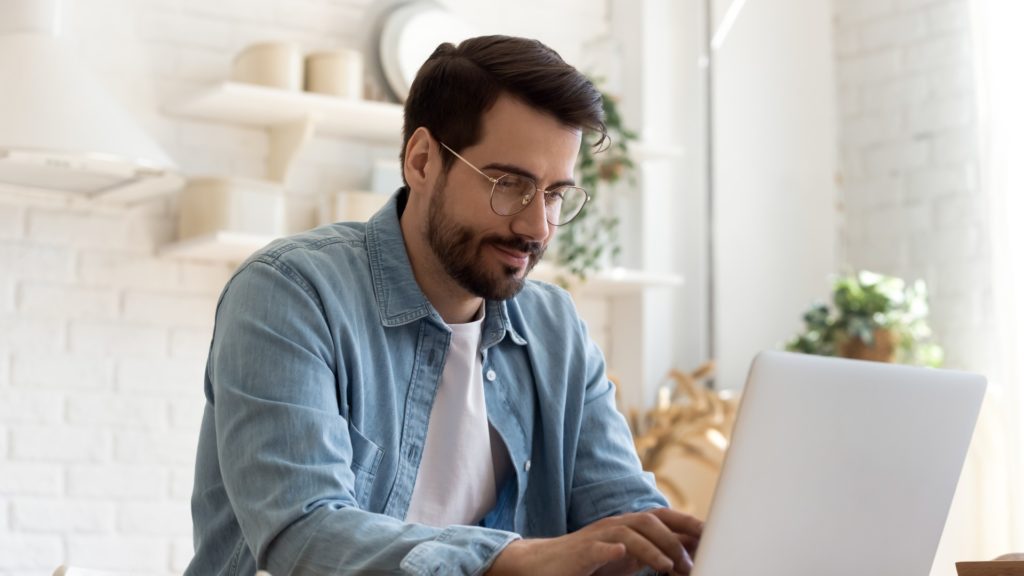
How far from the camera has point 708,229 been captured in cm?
368

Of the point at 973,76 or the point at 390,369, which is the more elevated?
the point at 973,76

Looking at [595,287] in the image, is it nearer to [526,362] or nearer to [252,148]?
[252,148]

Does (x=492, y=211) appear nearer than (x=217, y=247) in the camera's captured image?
Yes

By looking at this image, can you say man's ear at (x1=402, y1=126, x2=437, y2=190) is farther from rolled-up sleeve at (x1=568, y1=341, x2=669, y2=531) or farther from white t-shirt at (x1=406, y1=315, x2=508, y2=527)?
rolled-up sleeve at (x1=568, y1=341, x2=669, y2=531)

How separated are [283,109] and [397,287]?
4.72ft

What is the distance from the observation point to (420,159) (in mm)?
1668

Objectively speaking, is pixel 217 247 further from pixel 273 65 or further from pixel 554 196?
pixel 554 196

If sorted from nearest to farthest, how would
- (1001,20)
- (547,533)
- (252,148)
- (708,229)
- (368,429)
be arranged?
(368,429), (547,533), (252,148), (1001,20), (708,229)

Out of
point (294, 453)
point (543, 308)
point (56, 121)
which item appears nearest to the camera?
point (294, 453)

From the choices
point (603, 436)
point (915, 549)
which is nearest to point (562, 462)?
point (603, 436)

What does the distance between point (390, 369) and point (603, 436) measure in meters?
0.34

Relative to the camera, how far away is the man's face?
1.58 metres

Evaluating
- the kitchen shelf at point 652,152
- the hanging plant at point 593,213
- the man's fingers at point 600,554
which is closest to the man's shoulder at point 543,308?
the man's fingers at point 600,554

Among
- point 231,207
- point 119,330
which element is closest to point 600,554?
point 231,207
